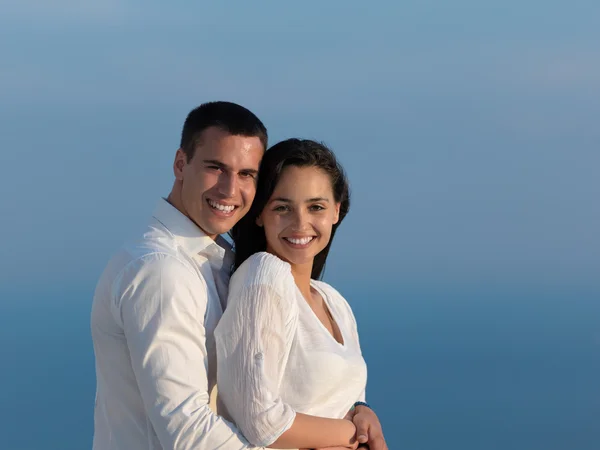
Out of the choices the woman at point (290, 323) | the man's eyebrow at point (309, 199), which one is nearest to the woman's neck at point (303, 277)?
the woman at point (290, 323)

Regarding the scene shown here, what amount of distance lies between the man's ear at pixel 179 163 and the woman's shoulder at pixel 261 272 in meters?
0.47

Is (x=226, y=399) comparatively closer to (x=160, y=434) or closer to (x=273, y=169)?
(x=160, y=434)

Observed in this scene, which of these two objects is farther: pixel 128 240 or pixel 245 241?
pixel 245 241

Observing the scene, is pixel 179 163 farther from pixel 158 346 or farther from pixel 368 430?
pixel 368 430

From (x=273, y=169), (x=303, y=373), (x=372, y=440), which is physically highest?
(x=273, y=169)

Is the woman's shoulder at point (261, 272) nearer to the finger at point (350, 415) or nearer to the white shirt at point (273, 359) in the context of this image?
the white shirt at point (273, 359)

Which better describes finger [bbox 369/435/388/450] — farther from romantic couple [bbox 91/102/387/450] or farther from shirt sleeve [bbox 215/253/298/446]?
shirt sleeve [bbox 215/253/298/446]

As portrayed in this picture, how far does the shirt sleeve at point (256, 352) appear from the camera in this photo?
2.84 m

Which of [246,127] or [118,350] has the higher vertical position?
[246,127]

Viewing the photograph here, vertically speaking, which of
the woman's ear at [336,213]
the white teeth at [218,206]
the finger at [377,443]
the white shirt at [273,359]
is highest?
the woman's ear at [336,213]

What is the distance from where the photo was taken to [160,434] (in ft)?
9.17

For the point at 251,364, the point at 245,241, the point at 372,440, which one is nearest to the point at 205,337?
the point at 251,364

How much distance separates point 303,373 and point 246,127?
96 centimetres

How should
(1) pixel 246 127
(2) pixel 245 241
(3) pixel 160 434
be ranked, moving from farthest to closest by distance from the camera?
(2) pixel 245 241, (1) pixel 246 127, (3) pixel 160 434
